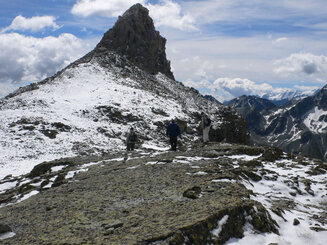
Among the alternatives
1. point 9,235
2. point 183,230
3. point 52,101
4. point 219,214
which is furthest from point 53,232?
point 52,101

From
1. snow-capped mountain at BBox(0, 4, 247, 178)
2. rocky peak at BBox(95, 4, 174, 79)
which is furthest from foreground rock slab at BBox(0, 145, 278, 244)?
rocky peak at BBox(95, 4, 174, 79)

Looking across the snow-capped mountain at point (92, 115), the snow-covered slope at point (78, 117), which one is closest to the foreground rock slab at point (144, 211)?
the snow-capped mountain at point (92, 115)

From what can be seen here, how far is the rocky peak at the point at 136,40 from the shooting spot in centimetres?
9125

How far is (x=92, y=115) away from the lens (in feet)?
143

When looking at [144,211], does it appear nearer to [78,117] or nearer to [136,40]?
[78,117]

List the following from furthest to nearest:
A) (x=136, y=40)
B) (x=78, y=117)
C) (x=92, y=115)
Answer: (x=136, y=40), (x=92, y=115), (x=78, y=117)

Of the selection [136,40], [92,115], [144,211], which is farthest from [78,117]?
[136,40]

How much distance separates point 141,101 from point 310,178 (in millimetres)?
39918

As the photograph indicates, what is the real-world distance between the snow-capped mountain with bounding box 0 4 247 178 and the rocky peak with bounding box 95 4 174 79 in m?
4.48

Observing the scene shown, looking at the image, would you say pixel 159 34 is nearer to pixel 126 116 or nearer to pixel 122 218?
pixel 126 116

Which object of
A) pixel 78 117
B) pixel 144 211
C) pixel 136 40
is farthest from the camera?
pixel 136 40

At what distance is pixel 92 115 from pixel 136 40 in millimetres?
56352

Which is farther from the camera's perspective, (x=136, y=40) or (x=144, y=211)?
(x=136, y=40)

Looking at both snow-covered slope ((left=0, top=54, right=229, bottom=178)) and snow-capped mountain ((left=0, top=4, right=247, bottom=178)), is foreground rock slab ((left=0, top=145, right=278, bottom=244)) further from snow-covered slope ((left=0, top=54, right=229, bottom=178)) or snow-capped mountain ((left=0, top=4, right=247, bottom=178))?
snow-covered slope ((left=0, top=54, right=229, bottom=178))
